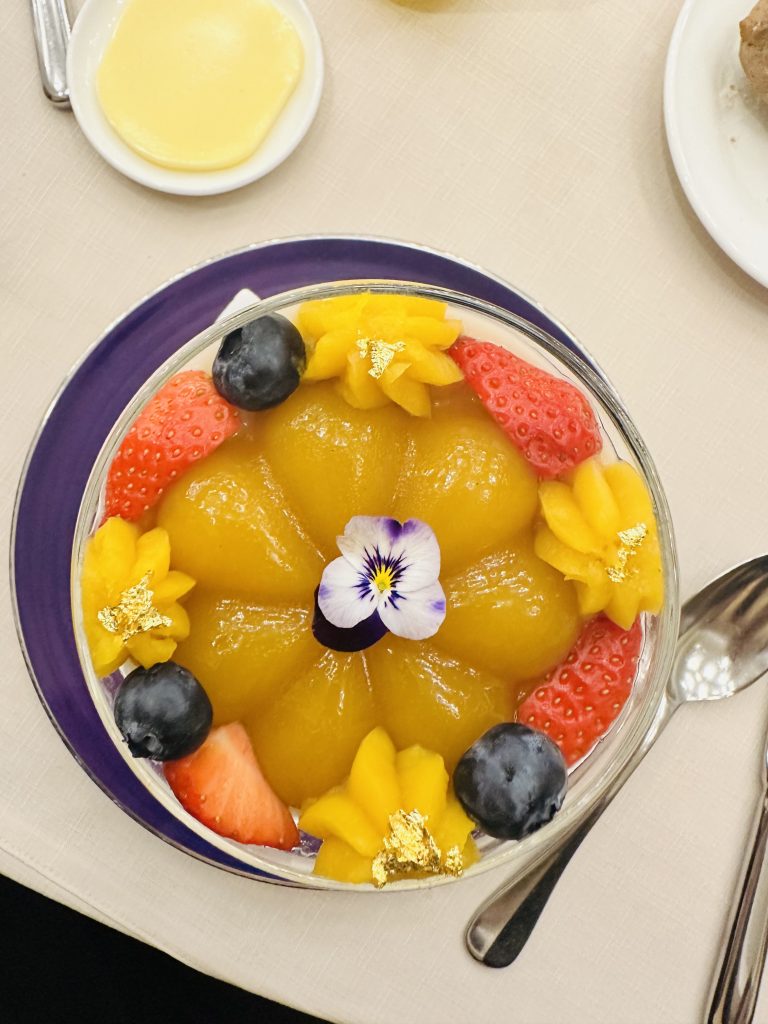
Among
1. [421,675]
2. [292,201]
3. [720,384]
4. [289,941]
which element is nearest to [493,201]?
[292,201]

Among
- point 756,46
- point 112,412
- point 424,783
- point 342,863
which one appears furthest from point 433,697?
point 756,46

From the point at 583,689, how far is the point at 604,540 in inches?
7.4

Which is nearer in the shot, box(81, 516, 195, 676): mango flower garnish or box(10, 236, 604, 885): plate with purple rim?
box(81, 516, 195, 676): mango flower garnish

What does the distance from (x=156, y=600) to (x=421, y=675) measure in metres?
0.31

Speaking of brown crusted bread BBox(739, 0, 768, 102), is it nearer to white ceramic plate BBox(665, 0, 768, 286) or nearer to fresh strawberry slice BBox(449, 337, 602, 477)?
white ceramic plate BBox(665, 0, 768, 286)

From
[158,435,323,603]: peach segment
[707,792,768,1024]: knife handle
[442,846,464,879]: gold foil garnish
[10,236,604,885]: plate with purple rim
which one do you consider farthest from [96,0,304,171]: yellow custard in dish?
[707,792,768,1024]: knife handle

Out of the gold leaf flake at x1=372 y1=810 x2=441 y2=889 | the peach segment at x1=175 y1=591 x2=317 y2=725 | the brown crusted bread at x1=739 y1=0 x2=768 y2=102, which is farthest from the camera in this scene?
the brown crusted bread at x1=739 y1=0 x2=768 y2=102

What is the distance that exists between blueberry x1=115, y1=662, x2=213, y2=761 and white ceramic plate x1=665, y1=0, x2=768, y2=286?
2.92 ft

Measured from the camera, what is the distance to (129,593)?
943 mm

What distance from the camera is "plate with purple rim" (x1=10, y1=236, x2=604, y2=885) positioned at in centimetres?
121

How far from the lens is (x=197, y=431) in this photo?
1029 mm

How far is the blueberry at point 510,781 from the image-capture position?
0.96 meters

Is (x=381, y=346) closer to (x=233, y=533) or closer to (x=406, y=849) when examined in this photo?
(x=233, y=533)

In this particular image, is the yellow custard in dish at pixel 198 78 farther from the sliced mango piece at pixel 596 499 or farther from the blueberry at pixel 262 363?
the sliced mango piece at pixel 596 499
